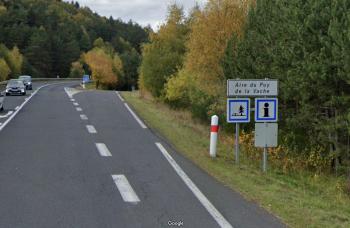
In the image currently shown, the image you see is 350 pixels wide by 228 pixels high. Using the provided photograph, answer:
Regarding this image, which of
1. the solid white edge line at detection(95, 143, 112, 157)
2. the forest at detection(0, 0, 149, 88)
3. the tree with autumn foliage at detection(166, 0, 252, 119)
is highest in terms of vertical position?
the forest at detection(0, 0, 149, 88)

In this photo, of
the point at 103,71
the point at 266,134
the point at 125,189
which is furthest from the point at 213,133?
the point at 103,71

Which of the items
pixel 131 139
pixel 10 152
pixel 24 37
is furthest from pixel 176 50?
pixel 24 37

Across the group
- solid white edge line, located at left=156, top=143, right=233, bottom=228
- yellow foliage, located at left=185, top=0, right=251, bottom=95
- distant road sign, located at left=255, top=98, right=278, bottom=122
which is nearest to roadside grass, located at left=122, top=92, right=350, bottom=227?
solid white edge line, located at left=156, top=143, right=233, bottom=228

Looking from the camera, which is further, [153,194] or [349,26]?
[349,26]

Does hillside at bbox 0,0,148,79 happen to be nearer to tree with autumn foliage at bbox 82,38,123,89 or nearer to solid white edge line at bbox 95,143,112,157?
tree with autumn foliage at bbox 82,38,123,89

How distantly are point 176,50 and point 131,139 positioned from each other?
27109mm

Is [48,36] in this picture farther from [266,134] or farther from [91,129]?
[266,134]

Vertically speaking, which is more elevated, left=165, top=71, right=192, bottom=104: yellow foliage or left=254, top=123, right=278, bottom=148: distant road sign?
left=165, top=71, right=192, bottom=104: yellow foliage

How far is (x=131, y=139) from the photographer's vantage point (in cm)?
1823

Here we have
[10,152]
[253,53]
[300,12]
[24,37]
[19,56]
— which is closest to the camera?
[10,152]

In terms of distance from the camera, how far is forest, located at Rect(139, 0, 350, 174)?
1520cm

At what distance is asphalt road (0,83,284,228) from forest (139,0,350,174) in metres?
4.75

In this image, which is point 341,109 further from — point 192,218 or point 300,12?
point 192,218

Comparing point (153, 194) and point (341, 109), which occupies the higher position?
point (341, 109)
